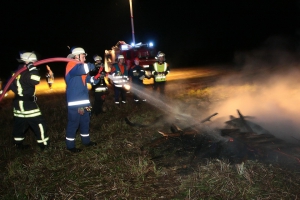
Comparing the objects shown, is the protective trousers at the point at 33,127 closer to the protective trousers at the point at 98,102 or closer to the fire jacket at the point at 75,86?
the fire jacket at the point at 75,86

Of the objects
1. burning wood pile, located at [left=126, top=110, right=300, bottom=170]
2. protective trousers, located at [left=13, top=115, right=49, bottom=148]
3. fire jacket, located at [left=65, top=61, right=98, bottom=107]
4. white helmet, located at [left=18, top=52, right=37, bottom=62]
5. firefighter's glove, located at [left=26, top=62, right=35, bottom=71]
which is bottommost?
burning wood pile, located at [left=126, top=110, right=300, bottom=170]

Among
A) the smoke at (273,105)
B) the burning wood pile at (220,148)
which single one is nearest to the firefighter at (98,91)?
the burning wood pile at (220,148)

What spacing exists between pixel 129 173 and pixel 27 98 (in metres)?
2.50

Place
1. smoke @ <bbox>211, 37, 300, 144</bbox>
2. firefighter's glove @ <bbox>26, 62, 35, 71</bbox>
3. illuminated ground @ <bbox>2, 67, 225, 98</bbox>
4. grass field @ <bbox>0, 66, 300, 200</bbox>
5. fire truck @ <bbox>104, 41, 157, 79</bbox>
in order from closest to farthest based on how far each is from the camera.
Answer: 1. grass field @ <bbox>0, 66, 300, 200</bbox>
2. firefighter's glove @ <bbox>26, 62, 35, 71</bbox>
3. smoke @ <bbox>211, 37, 300, 144</bbox>
4. fire truck @ <bbox>104, 41, 157, 79</bbox>
5. illuminated ground @ <bbox>2, 67, 225, 98</bbox>

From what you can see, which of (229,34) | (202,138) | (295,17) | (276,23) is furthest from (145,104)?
A: (229,34)

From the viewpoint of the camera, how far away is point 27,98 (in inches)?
195

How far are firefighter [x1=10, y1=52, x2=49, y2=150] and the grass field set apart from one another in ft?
1.63

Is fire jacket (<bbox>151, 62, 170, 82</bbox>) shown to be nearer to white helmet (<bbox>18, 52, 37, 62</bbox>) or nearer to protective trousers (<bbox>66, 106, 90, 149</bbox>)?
protective trousers (<bbox>66, 106, 90, 149</bbox>)

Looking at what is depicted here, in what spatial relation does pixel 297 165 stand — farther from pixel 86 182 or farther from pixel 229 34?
pixel 229 34

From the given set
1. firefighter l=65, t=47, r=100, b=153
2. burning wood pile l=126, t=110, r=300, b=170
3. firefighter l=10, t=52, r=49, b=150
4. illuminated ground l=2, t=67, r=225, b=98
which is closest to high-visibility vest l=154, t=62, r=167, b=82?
burning wood pile l=126, t=110, r=300, b=170

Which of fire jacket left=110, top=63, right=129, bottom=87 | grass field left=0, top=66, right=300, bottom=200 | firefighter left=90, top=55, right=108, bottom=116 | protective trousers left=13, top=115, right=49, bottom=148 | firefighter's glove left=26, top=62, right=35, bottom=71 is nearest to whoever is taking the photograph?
grass field left=0, top=66, right=300, bottom=200

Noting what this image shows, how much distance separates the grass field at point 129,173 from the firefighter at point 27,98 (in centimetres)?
50

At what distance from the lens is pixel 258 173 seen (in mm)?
3781

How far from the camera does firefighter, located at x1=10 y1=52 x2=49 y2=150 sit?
4.78 m
